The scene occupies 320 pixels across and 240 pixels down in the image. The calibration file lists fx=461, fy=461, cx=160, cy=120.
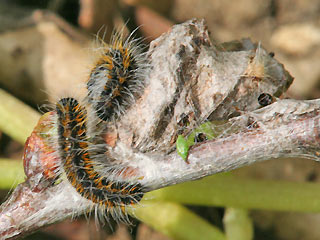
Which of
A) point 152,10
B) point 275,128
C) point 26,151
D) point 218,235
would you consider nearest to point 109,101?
point 26,151

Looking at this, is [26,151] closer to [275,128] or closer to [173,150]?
[173,150]

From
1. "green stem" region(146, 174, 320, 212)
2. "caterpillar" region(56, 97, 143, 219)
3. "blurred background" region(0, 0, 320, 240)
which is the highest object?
"blurred background" region(0, 0, 320, 240)

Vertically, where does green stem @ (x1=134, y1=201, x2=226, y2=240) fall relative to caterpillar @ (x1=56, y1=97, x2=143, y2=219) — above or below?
above

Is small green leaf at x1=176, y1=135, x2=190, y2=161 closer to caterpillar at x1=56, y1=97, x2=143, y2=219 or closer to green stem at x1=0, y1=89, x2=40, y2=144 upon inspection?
caterpillar at x1=56, y1=97, x2=143, y2=219

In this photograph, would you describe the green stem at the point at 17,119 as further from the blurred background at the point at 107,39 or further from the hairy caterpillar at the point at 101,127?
the hairy caterpillar at the point at 101,127

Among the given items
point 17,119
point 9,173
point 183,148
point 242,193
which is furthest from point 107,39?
point 183,148

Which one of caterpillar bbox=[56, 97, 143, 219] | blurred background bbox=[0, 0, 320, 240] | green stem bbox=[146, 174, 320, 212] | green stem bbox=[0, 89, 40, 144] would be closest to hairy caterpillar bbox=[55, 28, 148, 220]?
caterpillar bbox=[56, 97, 143, 219]

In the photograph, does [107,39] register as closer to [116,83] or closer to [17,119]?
[17,119]
